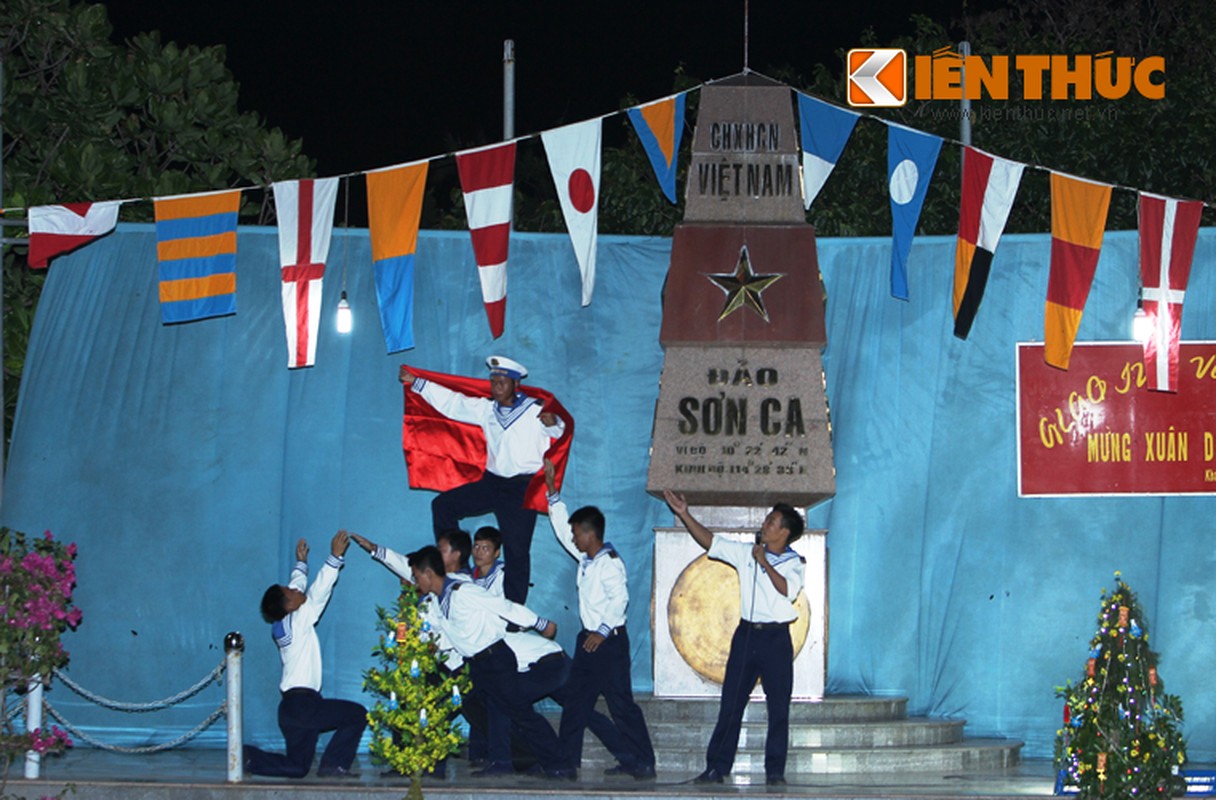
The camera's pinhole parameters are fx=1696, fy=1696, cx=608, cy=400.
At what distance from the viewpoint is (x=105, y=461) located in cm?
1172

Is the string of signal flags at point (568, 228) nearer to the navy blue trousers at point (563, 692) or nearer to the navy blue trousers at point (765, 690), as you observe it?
the navy blue trousers at point (563, 692)

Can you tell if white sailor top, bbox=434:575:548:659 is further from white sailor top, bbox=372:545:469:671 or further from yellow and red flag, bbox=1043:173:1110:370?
yellow and red flag, bbox=1043:173:1110:370

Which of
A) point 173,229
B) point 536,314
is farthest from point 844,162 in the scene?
point 173,229

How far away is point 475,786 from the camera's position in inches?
380

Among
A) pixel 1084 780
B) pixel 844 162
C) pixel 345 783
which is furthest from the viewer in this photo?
pixel 844 162

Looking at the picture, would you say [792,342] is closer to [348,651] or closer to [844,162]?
[348,651]

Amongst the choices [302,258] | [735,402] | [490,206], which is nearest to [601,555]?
[735,402]

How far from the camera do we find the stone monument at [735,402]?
36.2ft

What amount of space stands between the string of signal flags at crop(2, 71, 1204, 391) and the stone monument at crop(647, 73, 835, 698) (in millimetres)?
478

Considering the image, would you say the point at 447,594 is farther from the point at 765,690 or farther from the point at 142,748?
the point at 142,748

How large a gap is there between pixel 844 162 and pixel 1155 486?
5.84 meters

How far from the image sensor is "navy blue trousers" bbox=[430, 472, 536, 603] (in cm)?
1130

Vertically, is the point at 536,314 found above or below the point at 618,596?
above

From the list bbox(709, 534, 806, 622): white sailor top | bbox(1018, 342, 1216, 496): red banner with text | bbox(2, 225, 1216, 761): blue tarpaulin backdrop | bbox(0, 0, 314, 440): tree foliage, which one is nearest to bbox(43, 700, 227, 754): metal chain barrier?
bbox(2, 225, 1216, 761): blue tarpaulin backdrop
